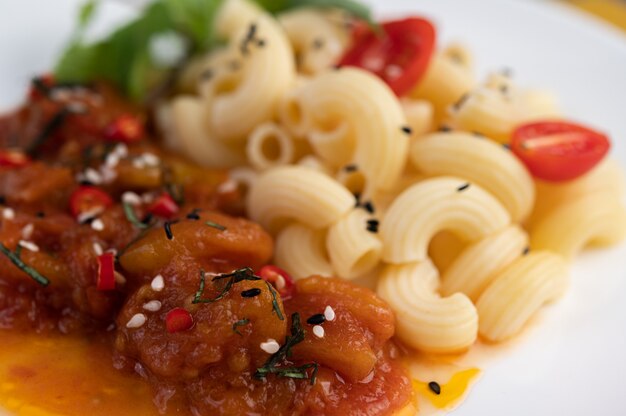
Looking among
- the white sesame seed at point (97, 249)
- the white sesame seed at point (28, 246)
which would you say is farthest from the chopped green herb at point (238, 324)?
the white sesame seed at point (28, 246)

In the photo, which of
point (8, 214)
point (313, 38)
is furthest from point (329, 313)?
point (313, 38)

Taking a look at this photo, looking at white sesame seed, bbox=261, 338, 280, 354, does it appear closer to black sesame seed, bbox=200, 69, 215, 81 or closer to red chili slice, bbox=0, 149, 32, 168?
red chili slice, bbox=0, 149, 32, 168

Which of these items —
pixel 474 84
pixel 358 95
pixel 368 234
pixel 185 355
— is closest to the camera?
pixel 185 355

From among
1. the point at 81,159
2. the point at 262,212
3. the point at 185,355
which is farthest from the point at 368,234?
the point at 81,159

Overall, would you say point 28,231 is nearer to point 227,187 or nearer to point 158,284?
point 158,284

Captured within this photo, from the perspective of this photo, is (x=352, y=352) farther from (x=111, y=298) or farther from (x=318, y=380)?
(x=111, y=298)

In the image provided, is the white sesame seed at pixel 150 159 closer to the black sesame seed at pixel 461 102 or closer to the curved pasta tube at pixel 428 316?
the curved pasta tube at pixel 428 316
